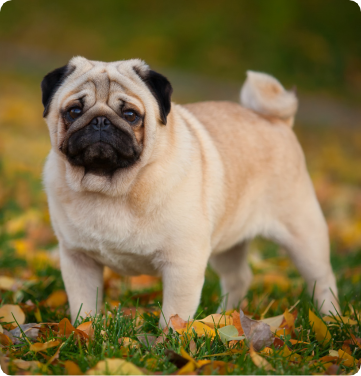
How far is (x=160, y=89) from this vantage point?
3205 millimetres

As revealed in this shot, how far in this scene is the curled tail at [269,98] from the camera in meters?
4.31

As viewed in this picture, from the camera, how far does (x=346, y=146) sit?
10.7 m

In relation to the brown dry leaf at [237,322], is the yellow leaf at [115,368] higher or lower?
higher

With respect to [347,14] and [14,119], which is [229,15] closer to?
[347,14]

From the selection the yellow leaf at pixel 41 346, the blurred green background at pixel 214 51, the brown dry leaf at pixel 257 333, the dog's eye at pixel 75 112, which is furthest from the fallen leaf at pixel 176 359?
the blurred green background at pixel 214 51

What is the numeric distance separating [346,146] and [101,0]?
30.2 ft

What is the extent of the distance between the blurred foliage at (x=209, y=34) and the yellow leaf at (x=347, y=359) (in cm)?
1089

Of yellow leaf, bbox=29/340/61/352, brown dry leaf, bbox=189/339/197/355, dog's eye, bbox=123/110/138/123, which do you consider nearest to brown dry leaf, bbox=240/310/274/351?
brown dry leaf, bbox=189/339/197/355

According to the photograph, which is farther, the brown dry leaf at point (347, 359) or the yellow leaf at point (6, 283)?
the yellow leaf at point (6, 283)

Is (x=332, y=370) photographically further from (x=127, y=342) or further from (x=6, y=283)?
(x=6, y=283)

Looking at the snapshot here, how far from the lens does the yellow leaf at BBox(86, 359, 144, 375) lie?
2.39 metres

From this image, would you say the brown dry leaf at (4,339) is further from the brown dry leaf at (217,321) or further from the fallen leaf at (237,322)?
the fallen leaf at (237,322)

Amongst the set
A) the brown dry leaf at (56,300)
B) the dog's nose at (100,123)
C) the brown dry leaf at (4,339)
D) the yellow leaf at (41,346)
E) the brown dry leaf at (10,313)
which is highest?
the dog's nose at (100,123)

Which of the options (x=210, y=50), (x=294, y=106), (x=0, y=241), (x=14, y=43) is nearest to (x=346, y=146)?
(x=210, y=50)
